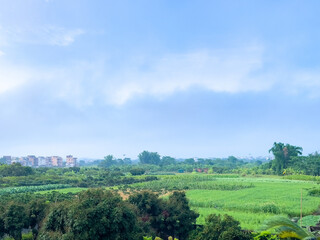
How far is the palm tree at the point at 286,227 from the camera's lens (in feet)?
35.4

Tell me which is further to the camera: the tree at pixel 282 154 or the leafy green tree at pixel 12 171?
the tree at pixel 282 154

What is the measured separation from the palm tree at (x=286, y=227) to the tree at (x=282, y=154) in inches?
2662

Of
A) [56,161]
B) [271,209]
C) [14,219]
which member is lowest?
[271,209]

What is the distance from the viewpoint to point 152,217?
16.4 meters

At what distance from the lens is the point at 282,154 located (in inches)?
2901

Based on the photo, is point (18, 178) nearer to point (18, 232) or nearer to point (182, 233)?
point (18, 232)

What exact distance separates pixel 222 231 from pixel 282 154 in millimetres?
69147

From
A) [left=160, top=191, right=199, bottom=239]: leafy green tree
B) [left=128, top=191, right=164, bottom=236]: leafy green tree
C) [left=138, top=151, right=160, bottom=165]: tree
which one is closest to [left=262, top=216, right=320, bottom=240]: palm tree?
[left=160, top=191, right=199, bottom=239]: leafy green tree

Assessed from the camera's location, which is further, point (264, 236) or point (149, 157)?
point (149, 157)

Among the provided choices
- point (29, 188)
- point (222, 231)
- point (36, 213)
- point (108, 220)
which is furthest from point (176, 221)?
point (29, 188)

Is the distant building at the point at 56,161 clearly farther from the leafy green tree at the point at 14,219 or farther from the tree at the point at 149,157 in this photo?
the leafy green tree at the point at 14,219

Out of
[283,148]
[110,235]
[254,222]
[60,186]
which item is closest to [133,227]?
[110,235]

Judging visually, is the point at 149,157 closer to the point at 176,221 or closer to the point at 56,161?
the point at 56,161

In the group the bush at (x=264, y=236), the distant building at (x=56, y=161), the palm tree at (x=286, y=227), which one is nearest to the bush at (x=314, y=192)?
the palm tree at (x=286, y=227)
